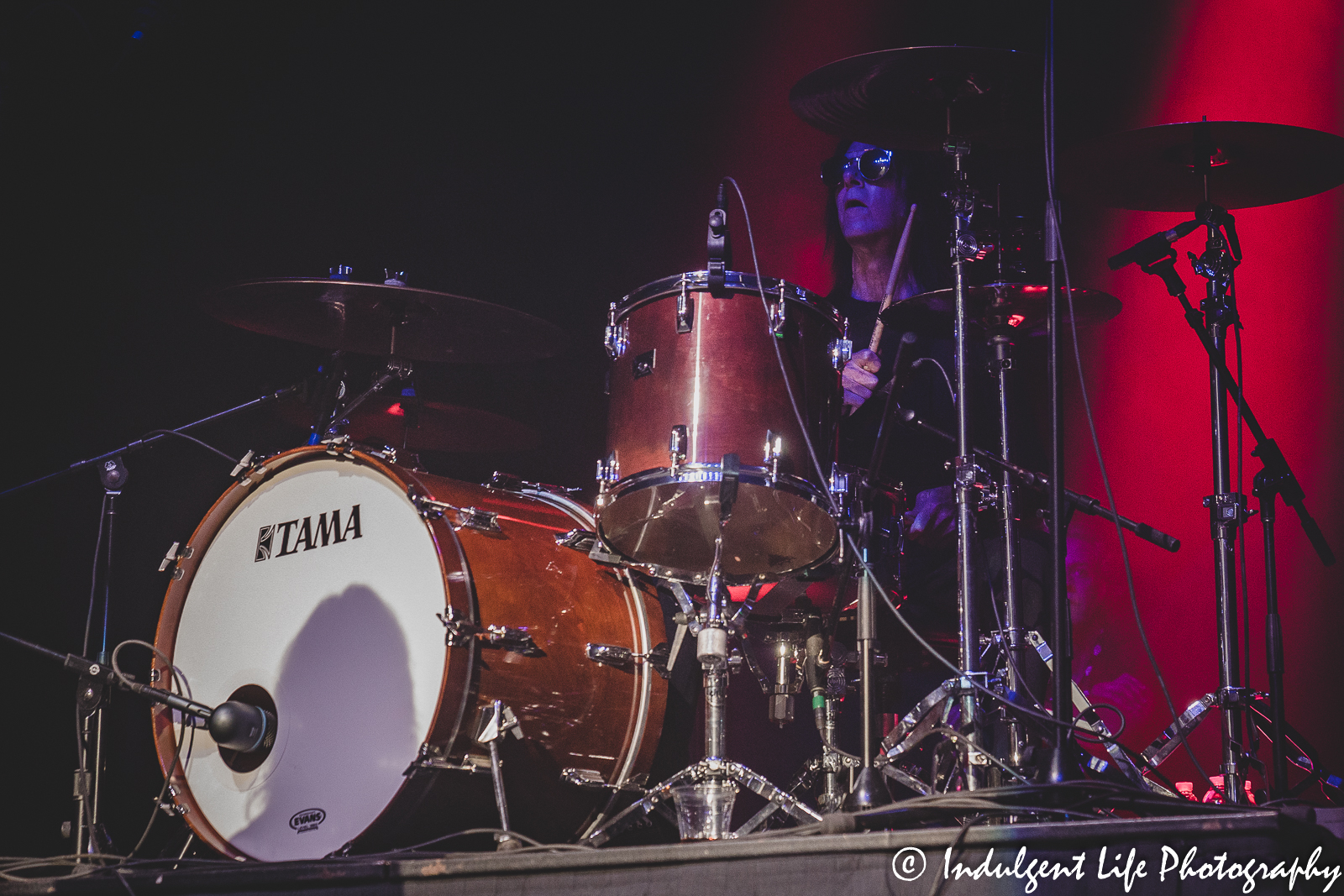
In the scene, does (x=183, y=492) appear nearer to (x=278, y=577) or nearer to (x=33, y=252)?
(x=33, y=252)

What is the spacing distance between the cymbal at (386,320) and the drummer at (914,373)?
1041 millimetres

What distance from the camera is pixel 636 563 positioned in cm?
319

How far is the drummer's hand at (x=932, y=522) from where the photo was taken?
3.67m

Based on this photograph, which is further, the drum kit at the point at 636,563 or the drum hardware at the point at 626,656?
the drum hardware at the point at 626,656

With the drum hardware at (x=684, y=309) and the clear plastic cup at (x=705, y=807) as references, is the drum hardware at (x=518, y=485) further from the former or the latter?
the clear plastic cup at (x=705, y=807)

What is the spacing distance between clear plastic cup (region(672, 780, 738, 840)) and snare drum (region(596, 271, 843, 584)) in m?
0.60

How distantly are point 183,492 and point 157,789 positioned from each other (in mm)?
1043

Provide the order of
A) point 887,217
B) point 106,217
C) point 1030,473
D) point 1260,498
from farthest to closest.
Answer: point 887,217 < point 106,217 < point 1260,498 < point 1030,473

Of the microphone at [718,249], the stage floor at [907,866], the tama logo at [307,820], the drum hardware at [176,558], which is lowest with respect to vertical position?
the tama logo at [307,820]

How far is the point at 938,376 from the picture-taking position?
4086mm

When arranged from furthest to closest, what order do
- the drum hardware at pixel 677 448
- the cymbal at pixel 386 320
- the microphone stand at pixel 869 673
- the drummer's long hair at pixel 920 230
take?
the drummer's long hair at pixel 920 230, the cymbal at pixel 386 320, the drum hardware at pixel 677 448, the microphone stand at pixel 869 673

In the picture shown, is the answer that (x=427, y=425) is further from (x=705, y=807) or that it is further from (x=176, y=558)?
(x=705, y=807)

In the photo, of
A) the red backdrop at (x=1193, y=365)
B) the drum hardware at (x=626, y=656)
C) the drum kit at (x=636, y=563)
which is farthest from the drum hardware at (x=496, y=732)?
the red backdrop at (x=1193, y=365)

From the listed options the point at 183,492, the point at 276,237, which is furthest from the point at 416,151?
the point at 183,492
